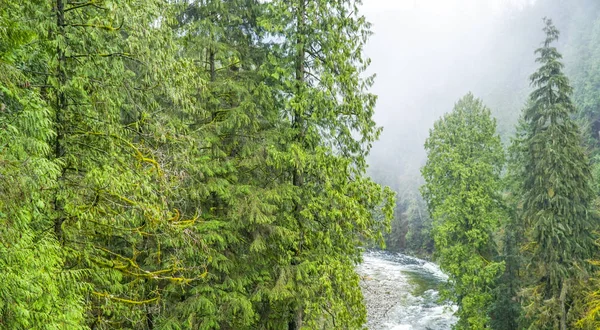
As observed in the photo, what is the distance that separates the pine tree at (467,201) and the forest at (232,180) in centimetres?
11

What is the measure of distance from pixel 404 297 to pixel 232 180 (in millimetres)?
23298

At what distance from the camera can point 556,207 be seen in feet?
51.2

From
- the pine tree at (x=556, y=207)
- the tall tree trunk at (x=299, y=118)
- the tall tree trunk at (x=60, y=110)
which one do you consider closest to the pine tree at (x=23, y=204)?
the tall tree trunk at (x=60, y=110)

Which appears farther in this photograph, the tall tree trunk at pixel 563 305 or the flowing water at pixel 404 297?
the flowing water at pixel 404 297

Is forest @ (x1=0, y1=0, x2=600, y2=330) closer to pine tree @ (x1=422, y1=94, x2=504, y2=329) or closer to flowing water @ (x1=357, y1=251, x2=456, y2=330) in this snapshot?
pine tree @ (x1=422, y1=94, x2=504, y2=329)

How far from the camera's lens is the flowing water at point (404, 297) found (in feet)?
77.7

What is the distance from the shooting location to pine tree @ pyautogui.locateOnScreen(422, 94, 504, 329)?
17953 mm

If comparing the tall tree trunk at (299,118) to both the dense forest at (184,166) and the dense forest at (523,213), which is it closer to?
the dense forest at (184,166)

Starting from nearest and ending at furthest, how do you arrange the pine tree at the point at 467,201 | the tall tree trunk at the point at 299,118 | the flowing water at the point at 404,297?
the tall tree trunk at the point at 299,118 → the pine tree at the point at 467,201 → the flowing water at the point at 404,297

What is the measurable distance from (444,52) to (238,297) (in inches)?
6402

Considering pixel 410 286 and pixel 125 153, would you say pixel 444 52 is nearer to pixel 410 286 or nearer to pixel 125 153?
pixel 410 286

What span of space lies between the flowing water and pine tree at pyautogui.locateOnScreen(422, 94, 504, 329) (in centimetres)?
209

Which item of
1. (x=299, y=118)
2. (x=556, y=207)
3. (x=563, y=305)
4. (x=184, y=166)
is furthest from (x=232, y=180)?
(x=563, y=305)

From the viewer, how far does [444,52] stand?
5989 inches
